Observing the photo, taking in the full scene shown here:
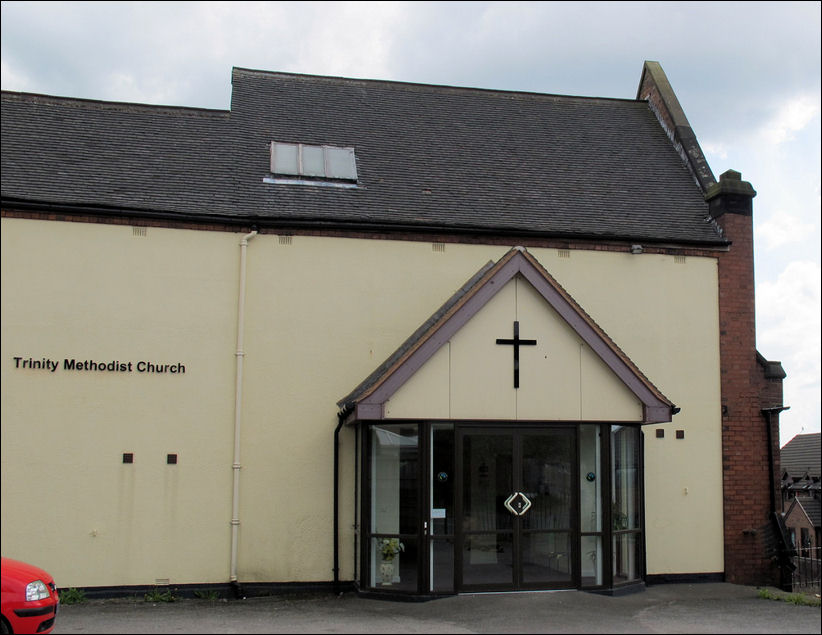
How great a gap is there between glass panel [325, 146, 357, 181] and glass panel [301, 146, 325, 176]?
0.10 m

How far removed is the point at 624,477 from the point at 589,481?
663mm

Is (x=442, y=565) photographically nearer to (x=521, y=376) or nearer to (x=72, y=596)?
(x=521, y=376)

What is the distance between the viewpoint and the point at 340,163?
15453 millimetres

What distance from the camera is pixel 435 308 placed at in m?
14.1

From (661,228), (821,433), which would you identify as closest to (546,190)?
(661,228)

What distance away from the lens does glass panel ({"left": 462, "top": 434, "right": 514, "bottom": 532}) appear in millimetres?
12211

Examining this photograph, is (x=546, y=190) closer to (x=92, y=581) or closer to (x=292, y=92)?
(x=292, y=92)

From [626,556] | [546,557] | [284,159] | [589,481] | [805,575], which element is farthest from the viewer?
[805,575]

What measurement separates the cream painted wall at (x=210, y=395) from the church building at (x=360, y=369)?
0.03 metres

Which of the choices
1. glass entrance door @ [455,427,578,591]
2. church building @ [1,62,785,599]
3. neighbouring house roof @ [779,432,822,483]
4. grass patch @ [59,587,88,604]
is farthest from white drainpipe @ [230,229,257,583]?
neighbouring house roof @ [779,432,822,483]

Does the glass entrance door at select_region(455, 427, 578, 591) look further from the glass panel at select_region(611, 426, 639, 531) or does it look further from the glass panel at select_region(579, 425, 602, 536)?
the glass panel at select_region(611, 426, 639, 531)

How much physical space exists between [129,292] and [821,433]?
39.2 metres

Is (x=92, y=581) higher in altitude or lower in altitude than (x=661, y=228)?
lower

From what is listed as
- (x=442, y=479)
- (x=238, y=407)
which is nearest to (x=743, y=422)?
(x=442, y=479)
